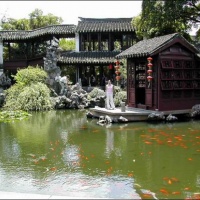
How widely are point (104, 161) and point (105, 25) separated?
21867mm

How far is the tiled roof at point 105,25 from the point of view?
27422 millimetres

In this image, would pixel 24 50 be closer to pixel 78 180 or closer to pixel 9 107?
pixel 9 107

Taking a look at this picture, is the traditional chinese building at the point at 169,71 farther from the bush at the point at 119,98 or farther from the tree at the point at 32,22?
the tree at the point at 32,22

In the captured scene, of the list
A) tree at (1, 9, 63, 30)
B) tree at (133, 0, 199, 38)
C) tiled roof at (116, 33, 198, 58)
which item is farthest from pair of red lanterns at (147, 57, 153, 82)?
tree at (1, 9, 63, 30)

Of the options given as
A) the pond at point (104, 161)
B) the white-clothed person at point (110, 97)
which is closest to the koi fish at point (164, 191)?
the pond at point (104, 161)

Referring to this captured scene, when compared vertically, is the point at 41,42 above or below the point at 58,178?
above

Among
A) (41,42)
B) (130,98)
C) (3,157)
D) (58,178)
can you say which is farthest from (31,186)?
(41,42)

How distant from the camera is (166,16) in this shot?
19203 millimetres

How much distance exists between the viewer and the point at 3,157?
8078mm

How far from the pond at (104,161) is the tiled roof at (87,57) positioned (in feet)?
47.1

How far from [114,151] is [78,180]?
8.23ft

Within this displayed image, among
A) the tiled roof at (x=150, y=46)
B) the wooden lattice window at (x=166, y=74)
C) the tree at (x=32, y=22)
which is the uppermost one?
the tree at (x=32, y=22)

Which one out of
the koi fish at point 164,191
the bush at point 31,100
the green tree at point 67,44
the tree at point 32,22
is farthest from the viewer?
the tree at point 32,22

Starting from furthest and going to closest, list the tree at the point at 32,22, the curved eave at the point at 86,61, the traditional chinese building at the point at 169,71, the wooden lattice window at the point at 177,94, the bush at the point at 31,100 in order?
the tree at the point at 32,22 → the curved eave at the point at 86,61 → the bush at the point at 31,100 → the wooden lattice window at the point at 177,94 → the traditional chinese building at the point at 169,71
